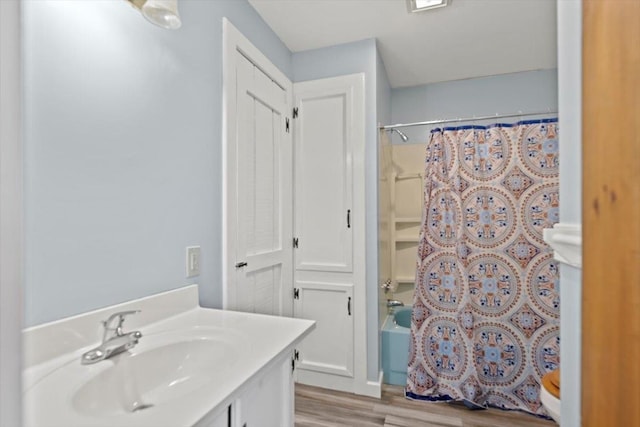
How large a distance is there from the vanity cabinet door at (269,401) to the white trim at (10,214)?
1.92 ft

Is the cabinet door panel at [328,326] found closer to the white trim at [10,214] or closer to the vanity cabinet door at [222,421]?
the vanity cabinet door at [222,421]

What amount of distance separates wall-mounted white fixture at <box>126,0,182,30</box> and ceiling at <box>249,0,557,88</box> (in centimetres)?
98

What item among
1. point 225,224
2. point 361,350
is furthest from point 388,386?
point 225,224

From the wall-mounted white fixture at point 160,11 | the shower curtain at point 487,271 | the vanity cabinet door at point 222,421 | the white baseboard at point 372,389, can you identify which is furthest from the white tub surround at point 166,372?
the shower curtain at point 487,271

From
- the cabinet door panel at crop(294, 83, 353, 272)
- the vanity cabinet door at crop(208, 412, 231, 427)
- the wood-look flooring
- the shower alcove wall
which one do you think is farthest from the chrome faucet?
the shower alcove wall

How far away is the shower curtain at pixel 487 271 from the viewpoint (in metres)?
2.04

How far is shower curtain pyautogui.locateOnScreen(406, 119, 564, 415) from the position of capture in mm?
2039

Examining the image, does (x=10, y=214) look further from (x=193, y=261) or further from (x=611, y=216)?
(x=193, y=261)

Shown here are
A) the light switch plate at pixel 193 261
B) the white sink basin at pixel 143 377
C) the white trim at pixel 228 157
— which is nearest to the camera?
the white sink basin at pixel 143 377

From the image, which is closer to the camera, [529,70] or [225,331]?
[225,331]

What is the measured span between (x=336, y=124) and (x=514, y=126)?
3.90 feet

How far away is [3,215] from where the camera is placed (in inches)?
9.6

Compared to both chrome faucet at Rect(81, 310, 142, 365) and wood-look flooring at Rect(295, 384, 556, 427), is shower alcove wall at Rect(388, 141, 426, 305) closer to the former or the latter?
wood-look flooring at Rect(295, 384, 556, 427)

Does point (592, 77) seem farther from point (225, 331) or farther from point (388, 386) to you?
point (388, 386)
